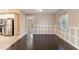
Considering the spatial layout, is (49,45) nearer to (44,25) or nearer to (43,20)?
(43,20)

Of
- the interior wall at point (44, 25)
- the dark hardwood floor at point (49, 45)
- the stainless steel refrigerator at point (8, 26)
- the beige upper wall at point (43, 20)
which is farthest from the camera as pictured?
the stainless steel refrigerator at point (8, 26)

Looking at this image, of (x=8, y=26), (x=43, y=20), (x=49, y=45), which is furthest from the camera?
(x=8, y=26)

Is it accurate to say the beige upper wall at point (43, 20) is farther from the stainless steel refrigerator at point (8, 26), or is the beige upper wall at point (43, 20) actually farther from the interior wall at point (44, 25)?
the stainless steel refrigerator at point (8, 26)

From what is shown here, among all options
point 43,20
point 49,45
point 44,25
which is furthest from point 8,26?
point 44,25

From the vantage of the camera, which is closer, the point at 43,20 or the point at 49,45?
the point at 43,20

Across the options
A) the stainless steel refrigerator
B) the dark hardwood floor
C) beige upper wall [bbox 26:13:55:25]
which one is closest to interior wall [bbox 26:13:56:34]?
beige upper wall [bbox 26:13:55:25]

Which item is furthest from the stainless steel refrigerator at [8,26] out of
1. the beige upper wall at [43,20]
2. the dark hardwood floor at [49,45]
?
the beige upper wall at [43,20]

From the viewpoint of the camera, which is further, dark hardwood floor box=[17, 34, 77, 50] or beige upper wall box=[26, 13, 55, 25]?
dark hardwood floor box=[17, 34, 77, 50]

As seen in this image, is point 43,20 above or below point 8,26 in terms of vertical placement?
above

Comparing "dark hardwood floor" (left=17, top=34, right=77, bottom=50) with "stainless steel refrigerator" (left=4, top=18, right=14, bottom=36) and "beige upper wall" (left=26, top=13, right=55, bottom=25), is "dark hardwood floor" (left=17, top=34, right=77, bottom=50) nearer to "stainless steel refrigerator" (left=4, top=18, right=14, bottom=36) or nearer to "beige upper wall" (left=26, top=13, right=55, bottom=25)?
"beige upper wall" (left=26, top=13, right=55, bottom=25)
